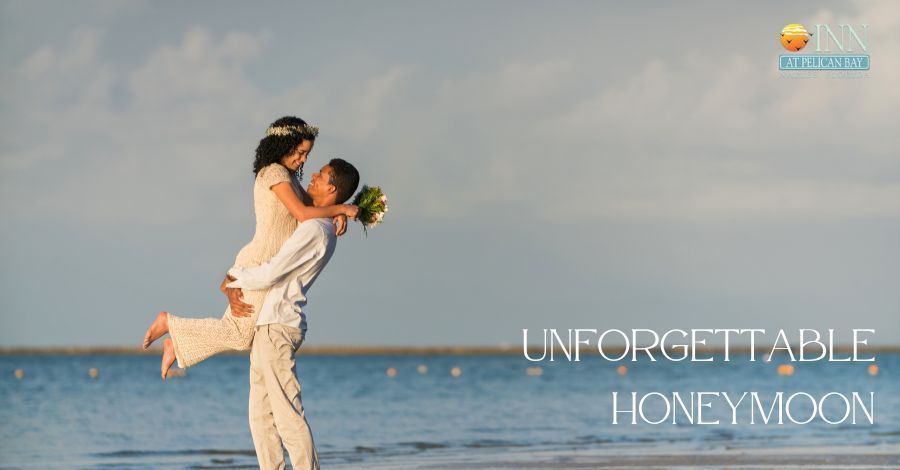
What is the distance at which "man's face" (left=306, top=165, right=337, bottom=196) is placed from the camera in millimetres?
8039

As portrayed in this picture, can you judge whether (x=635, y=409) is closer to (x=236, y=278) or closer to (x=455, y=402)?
(x=455, y=402)

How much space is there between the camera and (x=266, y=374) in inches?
310

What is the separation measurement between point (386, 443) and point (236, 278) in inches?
398

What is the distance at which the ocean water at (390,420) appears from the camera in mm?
15992

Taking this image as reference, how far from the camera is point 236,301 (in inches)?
313

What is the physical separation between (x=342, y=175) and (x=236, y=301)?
39.7 inches

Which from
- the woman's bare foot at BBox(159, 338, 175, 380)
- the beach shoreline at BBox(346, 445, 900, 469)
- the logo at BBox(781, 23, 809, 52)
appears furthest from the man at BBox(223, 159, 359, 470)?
the logo at BBox(781, 23, 809, 52)

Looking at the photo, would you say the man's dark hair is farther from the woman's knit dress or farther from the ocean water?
the ocean water

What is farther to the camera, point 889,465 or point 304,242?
point 889,465

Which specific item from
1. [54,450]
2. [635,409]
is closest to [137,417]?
[54,450]

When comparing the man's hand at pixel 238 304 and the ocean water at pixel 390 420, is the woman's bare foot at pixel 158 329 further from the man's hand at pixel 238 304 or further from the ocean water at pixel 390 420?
the ocean water at pixel 390 420

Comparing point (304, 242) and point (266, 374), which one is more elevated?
point (304, 242)

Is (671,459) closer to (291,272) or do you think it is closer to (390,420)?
(291,272)

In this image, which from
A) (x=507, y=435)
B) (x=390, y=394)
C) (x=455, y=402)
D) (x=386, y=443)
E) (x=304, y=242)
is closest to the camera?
(x=304, y=242)
